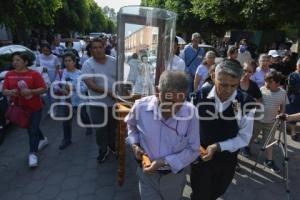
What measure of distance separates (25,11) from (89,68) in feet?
26.7

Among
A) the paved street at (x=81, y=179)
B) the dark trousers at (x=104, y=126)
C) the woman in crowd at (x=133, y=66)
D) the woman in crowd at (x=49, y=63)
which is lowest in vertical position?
the paved street at (x=81, y=179)

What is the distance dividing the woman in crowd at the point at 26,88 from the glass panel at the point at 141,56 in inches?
57.9

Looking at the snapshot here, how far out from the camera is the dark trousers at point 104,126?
4.69 m

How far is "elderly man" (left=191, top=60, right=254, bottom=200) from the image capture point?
2.63 metres

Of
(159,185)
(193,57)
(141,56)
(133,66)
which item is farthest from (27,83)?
(193,57)

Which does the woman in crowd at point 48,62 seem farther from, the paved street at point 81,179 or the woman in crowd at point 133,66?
the woman in crowd at point 133,66

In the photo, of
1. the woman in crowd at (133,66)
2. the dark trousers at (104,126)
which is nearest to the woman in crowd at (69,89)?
the dark trousers at (104,126)

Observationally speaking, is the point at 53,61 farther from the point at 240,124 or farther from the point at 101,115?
the point at 240,124

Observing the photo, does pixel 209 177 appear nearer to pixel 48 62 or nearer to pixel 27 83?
pixel 27 83

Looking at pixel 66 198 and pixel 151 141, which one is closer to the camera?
pixel 151 141

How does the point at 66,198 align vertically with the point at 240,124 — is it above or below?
below

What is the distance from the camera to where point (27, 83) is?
4.69m

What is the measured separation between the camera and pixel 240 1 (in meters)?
14.7

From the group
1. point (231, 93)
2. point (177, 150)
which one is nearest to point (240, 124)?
point (231, 93)
